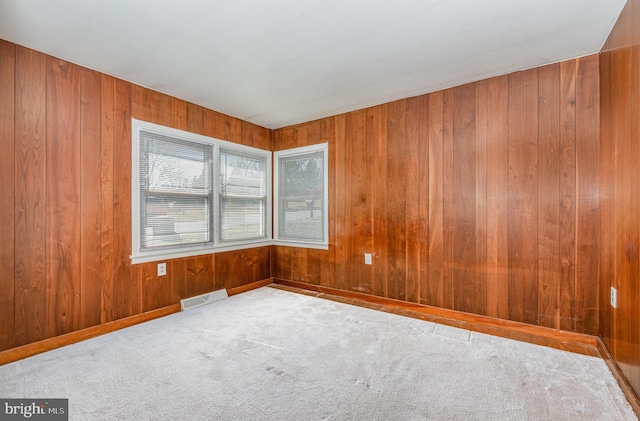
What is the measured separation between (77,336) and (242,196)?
2.12 meters

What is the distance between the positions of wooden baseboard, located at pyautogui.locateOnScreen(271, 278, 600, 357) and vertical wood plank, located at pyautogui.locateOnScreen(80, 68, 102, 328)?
216 cm

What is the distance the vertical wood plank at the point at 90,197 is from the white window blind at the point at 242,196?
126cm

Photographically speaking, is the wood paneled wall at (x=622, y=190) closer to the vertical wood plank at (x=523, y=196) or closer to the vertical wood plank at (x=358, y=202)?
the vertical wood plank at (x=523, y=196)

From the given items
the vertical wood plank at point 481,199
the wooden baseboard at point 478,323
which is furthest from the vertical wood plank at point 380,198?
the vertical wood plank at point 481,199

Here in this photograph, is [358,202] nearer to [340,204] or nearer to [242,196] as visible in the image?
[340,204]

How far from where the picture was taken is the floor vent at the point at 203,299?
10.2 feet

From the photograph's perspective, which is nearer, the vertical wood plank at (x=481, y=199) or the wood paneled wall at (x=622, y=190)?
the wood paneled wall at (x=622, y=190)

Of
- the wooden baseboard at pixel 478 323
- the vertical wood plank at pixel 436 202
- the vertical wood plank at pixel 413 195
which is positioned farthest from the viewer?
the vertical wood plank at pixel 413 195

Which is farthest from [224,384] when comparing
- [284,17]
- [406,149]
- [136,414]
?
[406,149]

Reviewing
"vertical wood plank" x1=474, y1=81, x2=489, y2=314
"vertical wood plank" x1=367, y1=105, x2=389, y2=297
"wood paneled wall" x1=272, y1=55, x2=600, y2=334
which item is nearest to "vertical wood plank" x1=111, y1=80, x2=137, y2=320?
"wood paneled wall" x1=272, y1=55, x2=600, y2=334

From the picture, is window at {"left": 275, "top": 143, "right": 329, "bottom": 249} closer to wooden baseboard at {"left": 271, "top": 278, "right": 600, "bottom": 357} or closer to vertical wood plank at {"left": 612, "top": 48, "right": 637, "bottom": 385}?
wooden baseboard at {"left": 271, "top": 278, "right": 600, "bottom": 357}

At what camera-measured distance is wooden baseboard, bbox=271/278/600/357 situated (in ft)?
7.37

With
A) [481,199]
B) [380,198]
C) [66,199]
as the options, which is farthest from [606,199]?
[66,199]

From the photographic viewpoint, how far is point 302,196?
3996 mm
